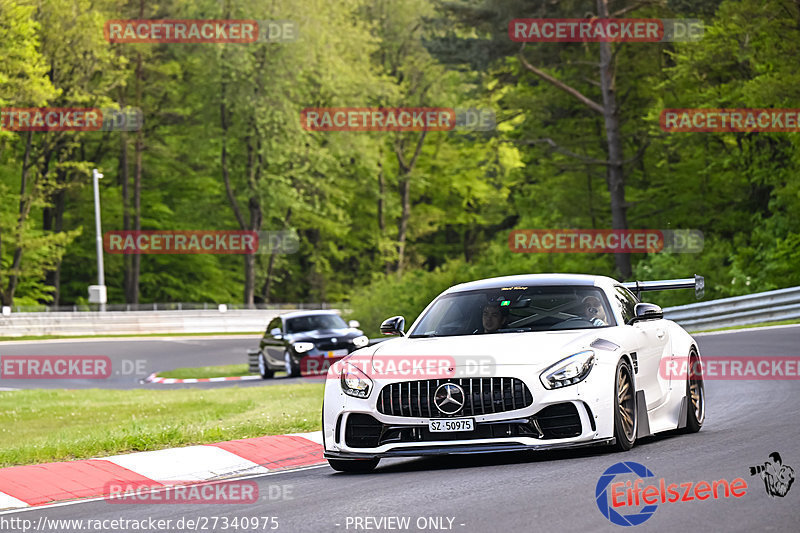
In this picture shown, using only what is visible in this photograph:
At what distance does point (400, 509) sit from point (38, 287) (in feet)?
204

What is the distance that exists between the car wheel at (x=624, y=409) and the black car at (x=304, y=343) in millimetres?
18862

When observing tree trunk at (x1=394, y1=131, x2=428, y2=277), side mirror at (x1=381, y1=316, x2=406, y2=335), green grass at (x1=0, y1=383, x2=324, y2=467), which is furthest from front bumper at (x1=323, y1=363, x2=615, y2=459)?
tree trunk at (x1=394, y1=131, x2=428, y2=277)

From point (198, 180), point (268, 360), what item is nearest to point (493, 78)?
point (268, 360)

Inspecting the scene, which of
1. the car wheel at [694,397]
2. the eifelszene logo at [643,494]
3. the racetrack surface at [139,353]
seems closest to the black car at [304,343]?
the racetrack surface at [139,353]

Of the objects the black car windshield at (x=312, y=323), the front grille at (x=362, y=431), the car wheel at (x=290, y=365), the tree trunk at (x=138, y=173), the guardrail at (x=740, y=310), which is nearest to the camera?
the front grille at (x=362, y=431)

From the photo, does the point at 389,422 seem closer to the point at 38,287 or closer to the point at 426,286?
the point at 426,286

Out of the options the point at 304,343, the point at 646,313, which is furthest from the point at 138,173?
the point at 646,313

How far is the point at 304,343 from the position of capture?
96.1 feet

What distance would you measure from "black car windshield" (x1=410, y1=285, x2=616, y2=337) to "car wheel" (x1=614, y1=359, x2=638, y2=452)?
0.66m

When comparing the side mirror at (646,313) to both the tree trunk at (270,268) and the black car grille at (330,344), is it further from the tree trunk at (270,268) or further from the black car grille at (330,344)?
the tree trunk at (270,268)

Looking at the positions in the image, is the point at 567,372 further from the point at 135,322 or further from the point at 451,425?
the point at 135,322

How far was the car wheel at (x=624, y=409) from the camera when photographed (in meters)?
9.49

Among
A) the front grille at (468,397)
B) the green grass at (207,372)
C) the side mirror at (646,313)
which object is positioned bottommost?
the green grass at (207,372)

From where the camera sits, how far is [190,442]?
12.7m
